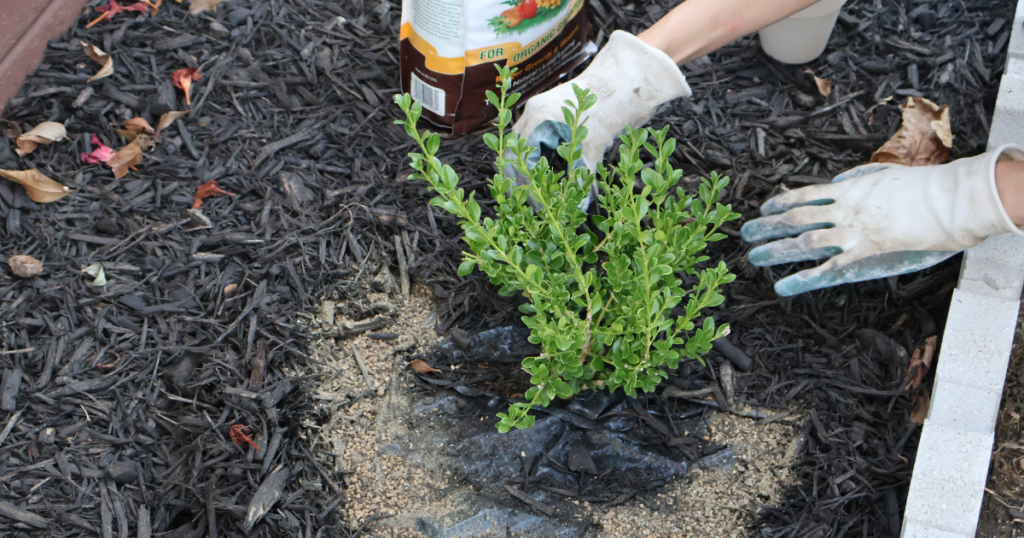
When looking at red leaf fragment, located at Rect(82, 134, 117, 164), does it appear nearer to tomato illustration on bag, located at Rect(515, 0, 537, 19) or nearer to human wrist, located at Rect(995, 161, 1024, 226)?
tomato illustration on bag, located at Rect(515, 0, 537, 19)

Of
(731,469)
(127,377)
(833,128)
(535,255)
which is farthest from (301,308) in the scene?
(833,128)

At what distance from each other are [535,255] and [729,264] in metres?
0.80

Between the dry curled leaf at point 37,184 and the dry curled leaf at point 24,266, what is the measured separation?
8.4 inches

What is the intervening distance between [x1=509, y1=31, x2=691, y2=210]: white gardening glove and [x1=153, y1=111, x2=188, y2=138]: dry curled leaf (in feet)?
3.70

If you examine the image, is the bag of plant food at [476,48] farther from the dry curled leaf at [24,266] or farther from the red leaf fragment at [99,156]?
the dry curled leaf at [24,266]

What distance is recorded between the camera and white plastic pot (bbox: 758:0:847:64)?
2238mm

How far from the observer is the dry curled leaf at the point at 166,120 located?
88.4 inches

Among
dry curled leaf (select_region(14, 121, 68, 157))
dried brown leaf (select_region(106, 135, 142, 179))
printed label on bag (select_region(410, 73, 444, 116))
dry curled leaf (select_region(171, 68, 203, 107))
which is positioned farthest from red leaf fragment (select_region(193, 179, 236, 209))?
printed label on bag (select_region(410, 73, 444, 116))

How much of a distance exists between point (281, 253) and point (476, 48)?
0.84 meters

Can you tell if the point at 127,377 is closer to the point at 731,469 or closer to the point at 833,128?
the point at 731,469

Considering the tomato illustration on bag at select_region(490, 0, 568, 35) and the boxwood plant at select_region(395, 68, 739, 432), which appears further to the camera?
the tomato illustration on bag at select_region(490, 0, 568, 35)

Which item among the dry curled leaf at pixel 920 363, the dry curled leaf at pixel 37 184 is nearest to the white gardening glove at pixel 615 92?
the dry curled leaf at pixel 920 363

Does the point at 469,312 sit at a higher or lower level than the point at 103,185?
lower

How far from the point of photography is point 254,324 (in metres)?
1.89
